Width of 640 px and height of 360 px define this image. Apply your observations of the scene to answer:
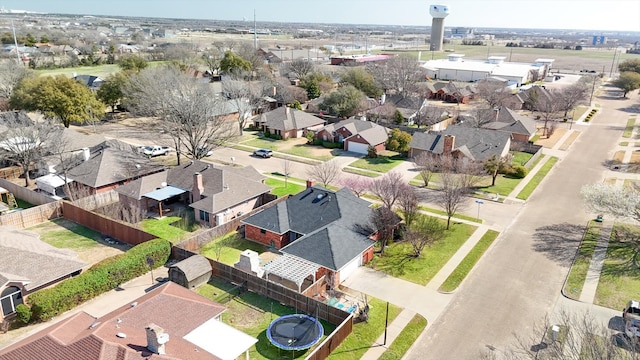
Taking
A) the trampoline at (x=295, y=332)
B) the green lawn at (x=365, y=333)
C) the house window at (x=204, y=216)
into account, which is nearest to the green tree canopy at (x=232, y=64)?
the house window at (x=204, y=216)


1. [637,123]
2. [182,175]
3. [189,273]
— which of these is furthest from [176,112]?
[637,123]

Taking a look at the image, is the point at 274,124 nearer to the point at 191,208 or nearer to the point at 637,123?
the point at 191,208

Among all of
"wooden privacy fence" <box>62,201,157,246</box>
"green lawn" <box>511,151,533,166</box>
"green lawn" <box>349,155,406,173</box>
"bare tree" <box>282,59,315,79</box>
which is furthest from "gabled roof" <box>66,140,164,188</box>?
"bare tree" <box>282,59,315,79</box>

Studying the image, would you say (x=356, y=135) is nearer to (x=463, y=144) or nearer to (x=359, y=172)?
(x=359, y=172)

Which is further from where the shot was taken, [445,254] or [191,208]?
[191,208]

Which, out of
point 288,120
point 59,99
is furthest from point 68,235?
point 288,120

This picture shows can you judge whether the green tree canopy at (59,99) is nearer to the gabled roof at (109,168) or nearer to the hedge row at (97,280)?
the gabled roof at (109,168)
